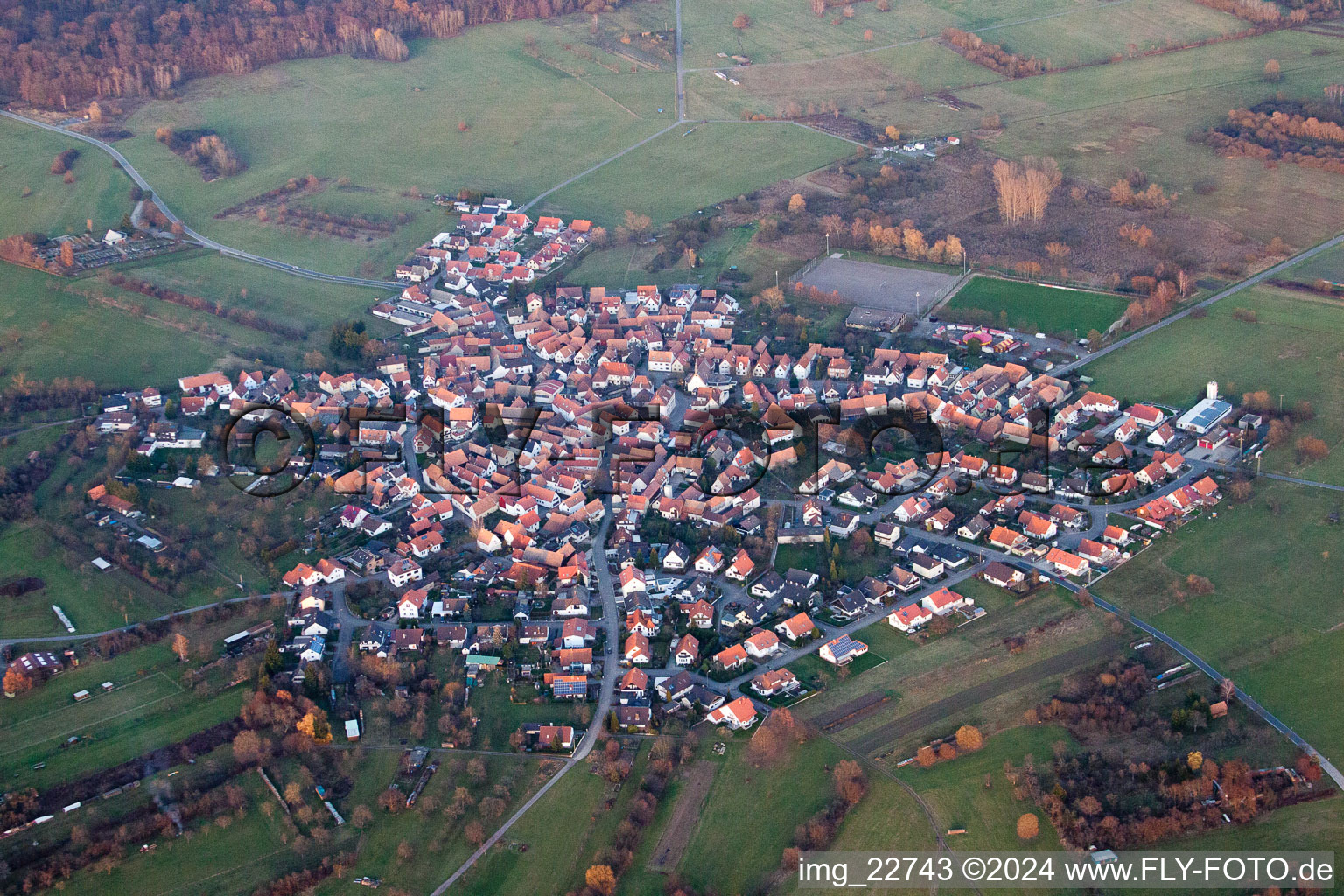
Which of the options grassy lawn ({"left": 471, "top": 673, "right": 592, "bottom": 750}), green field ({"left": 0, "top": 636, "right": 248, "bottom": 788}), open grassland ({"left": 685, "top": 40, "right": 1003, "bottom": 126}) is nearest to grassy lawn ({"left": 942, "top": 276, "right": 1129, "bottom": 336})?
open grassland ({"left": 685, "top": 40, "right": 1003, "bottom": 126})

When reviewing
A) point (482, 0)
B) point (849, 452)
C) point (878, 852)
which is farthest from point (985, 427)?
point (482, 0)

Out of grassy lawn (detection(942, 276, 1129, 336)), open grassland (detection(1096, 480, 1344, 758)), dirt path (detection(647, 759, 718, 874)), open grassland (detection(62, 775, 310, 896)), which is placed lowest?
open grassland (detection(62, 775, 310, 896))

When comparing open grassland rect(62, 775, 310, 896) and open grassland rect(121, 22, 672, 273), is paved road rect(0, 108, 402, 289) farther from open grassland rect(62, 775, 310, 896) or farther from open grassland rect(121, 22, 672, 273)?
open grassland rect(62, 775, 310, 896)

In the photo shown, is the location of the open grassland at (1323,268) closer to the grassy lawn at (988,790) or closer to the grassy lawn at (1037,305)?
the grassy lawn at (1037,305)

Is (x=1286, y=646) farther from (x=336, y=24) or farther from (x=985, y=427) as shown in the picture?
(x=336, y=24)

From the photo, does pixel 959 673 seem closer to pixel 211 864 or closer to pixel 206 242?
pixel 211 864

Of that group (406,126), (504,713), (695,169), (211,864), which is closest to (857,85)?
(695,169)
